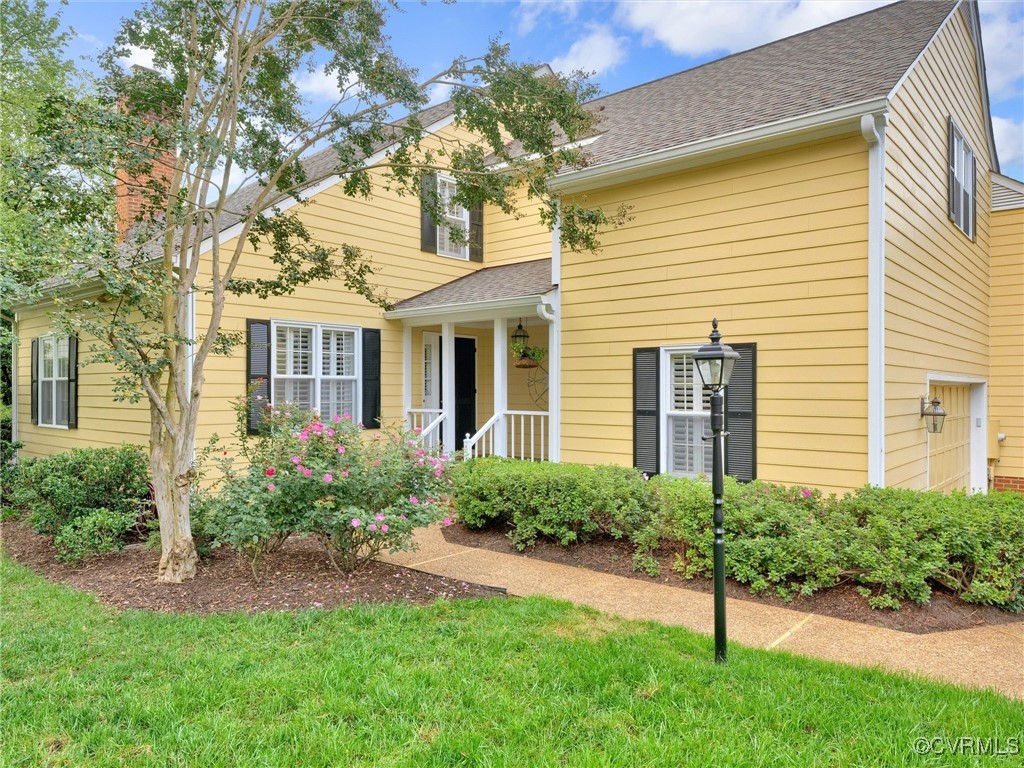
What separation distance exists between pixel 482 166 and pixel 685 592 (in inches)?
169

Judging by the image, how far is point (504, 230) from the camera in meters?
10.9

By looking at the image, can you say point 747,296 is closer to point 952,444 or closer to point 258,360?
point 952,444

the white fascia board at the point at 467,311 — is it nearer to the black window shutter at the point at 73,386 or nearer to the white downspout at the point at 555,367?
the white downspout at the point at 555,367

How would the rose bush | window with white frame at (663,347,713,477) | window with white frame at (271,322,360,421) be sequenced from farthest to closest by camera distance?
1. window with white frame at (271,322,360,421)
2. window with white frame at (663,347,713,477)
3. the rose bush

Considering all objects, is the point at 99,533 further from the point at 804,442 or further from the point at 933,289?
the point at 933,289

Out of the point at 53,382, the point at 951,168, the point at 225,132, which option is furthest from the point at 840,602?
the point at 53,382

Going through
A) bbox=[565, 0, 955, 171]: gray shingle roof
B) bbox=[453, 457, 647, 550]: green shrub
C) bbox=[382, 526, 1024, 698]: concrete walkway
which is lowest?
bbox=[382, 526, 1024, 698]: concrete walkway

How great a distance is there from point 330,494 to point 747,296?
14.6ft

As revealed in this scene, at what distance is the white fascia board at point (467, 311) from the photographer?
7816mm

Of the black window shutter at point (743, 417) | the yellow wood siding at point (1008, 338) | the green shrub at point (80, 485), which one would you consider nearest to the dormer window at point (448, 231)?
the black window shutter at point (743, 417)

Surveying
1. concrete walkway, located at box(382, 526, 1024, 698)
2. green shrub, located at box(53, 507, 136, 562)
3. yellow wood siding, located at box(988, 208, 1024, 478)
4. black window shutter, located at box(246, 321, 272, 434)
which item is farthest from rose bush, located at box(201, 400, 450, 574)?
yellow wood siding, located at box(988, 208, 1024, 478)

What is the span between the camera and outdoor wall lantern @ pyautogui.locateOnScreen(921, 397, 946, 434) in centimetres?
641

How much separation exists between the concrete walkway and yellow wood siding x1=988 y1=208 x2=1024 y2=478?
695 cm

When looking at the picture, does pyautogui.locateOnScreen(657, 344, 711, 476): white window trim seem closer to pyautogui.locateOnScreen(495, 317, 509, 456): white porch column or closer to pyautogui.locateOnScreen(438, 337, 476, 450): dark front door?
pyautogui.locateOnScreen(495, 317, 509, 456): white porch column
